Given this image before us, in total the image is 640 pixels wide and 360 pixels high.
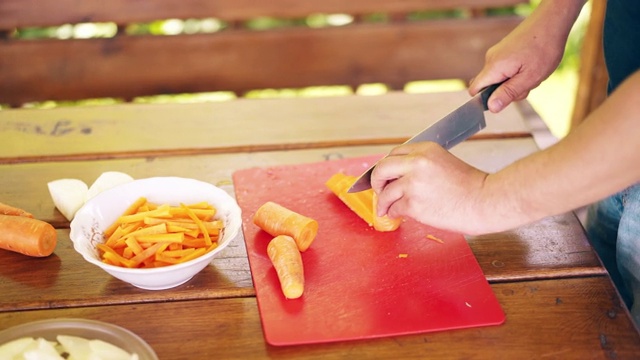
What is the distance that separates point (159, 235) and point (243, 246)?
211 millimetres

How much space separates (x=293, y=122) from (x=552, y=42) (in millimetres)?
801

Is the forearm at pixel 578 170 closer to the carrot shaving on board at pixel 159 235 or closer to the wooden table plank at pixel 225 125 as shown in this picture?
the carrot shaving on board at pixel 159 235

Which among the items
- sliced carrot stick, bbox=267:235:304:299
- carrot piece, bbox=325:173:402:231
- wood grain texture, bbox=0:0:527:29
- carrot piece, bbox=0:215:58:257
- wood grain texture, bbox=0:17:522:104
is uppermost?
sliced carrot stick, bbox=267:235:304:299

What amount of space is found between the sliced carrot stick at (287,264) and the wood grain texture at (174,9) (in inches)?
74.0

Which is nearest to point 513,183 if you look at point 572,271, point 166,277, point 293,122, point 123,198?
point 572,271

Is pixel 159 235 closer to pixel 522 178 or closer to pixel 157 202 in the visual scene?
pixel 157 202

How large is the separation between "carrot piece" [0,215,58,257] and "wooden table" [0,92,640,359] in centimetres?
3

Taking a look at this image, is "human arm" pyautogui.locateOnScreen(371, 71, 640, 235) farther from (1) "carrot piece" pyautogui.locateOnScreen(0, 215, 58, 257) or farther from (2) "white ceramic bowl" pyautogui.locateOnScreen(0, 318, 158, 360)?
(1) "carrot piece" pyautogui.locateOnScreen(0, 215, 58, 257)

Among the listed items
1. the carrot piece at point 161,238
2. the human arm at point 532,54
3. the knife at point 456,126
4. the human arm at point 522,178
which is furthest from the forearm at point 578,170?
the carrot piece at point 161,238

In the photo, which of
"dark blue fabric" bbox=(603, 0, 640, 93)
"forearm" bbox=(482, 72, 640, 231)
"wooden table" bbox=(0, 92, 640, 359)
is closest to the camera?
"forearm" bbox=(482, 72, 640, 231)

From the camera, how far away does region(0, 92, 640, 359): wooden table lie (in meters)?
1.29

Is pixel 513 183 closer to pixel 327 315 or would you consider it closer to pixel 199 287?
pixel 327 315

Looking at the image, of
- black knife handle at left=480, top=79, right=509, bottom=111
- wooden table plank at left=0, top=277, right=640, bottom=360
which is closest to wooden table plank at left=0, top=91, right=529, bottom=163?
black knife handle at left=480, top=79, right=509, bottom=111

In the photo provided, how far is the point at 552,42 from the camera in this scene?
1779mm
